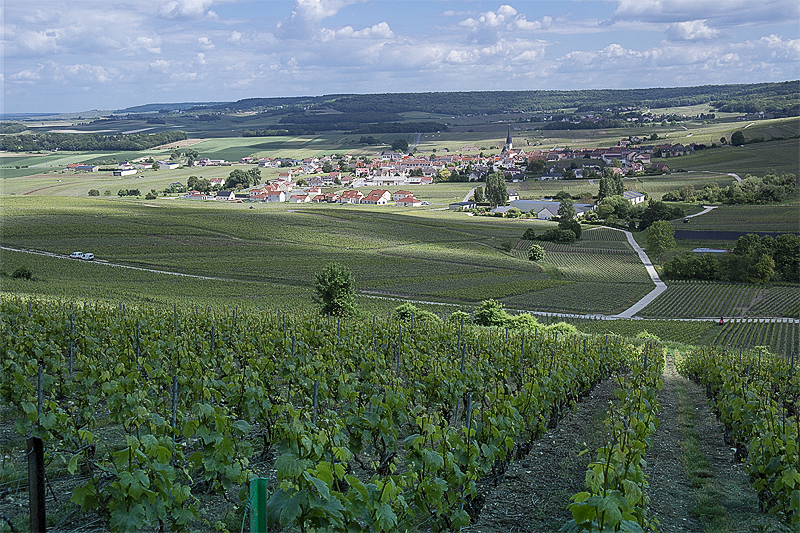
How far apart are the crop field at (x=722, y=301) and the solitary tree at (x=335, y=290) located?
84.5ft

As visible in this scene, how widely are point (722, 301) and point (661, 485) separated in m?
48.3

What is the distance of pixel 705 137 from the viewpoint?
158m

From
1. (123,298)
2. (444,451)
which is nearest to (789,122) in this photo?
(123,298)

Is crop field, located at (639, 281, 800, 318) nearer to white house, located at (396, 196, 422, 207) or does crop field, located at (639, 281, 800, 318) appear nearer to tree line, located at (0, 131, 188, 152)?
white house, located at (396, 196, 422, 207)

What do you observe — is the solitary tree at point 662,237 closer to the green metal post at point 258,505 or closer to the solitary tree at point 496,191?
the solitary tree at point 496,191

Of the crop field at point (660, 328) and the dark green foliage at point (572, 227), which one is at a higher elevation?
the dark green foliage at point (572, 227)

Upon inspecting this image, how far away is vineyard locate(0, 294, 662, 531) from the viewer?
5.41 meters

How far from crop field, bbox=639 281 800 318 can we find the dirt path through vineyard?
36.8 meters

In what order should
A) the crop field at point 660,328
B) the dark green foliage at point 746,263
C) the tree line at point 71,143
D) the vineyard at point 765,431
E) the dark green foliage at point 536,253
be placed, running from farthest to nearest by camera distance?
1. the tree line at point 71,143
2. the dark green foliage at point 536,253
3. the dark green foliage at point 746,263
4. the crop field at point 660,328
5. the vineyard at point 765,431

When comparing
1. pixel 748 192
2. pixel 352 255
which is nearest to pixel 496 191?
pixel 748 192

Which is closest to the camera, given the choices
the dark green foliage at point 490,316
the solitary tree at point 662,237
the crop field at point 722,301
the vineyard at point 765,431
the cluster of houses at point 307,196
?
the vineyard at point 765,431

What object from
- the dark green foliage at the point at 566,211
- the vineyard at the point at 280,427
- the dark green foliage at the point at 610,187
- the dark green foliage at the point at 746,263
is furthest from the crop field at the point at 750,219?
the vineyard at the point at 280,427

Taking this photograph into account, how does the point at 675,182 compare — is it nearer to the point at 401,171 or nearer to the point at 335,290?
the point at 401,171

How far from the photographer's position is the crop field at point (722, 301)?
46.2 m
